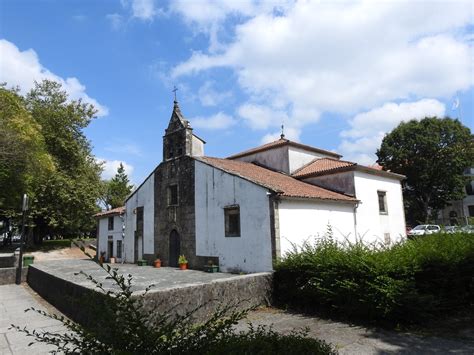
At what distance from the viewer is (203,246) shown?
20.1 metres

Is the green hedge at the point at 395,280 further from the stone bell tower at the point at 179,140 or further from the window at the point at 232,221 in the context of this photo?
the stone bell tower at the point at 179,140

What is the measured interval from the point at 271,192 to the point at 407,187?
3050 cm

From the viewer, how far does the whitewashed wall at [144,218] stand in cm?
2488

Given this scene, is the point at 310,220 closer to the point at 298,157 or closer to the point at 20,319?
the point at 298,157

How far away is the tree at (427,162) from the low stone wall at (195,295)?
34.6 m

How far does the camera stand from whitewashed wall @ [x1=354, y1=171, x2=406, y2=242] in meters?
20.6

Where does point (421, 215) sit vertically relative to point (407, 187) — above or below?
below

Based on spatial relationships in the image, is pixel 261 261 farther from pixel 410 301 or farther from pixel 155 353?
pixel 155 353

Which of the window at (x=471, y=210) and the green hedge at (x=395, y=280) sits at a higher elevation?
the window at (x=471, y=210)

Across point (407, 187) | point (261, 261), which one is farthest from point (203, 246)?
point (407, 187)

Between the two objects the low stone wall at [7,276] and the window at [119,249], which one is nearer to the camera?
the low stone wall at [7,276]

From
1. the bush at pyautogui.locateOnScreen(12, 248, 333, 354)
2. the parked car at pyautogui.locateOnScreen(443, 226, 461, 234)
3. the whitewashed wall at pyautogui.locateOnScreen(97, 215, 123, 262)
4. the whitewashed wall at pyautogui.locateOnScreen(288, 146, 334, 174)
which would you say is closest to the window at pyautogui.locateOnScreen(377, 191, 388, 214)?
the whitewashed wall at pyautogui.locateOnScreen(288, 146, 334, 174)

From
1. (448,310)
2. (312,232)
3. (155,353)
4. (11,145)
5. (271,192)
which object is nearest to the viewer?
(155,353)

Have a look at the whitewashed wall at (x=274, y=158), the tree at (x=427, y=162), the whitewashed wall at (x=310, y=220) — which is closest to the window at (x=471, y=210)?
the tree at (x=427, y=162)
